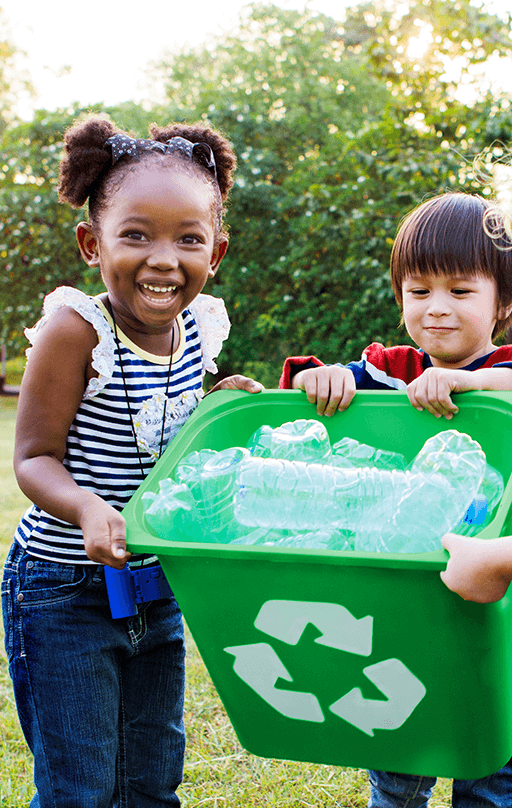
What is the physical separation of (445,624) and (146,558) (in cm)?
72

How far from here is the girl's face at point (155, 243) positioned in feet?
4.64

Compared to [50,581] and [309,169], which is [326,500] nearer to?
[50,581]

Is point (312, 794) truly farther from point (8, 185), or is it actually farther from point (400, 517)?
point (8, 185)

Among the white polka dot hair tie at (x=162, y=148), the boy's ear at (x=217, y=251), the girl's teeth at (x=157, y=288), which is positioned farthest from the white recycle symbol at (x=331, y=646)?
the white polka dot hair tie at (x=162, y=148)

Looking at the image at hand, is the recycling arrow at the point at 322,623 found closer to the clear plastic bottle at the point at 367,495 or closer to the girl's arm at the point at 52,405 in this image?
the clear plastic bottle at the point at 367,495

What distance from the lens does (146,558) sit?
154 centimetres

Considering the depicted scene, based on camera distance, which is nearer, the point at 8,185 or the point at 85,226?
the point at 85,226

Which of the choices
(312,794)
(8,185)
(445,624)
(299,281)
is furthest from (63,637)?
(8,185)

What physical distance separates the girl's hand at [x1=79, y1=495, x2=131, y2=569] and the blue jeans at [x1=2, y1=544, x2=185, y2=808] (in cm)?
31

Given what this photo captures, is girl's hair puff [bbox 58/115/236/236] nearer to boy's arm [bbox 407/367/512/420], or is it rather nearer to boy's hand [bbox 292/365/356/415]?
boy's hand [bbox 292/365/356/415]

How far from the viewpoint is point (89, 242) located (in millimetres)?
1555

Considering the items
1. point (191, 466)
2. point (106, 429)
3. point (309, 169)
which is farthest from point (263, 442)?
point (309, 169)

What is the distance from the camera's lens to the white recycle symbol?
1.07 meters

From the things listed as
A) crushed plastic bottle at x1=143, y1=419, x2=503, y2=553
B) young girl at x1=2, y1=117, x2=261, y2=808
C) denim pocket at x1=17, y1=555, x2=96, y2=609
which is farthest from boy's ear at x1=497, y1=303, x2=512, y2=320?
denim pocket at x1=17, y1=555, x2=96, y2=609
